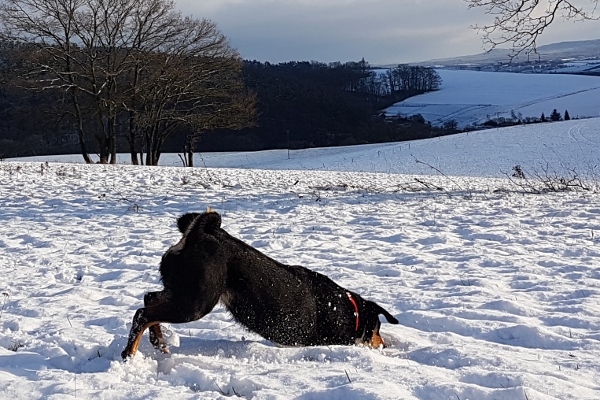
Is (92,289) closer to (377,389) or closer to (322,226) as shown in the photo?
(377,389)

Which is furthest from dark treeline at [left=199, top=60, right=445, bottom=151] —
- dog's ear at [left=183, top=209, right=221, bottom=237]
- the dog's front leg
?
the dog's front leg

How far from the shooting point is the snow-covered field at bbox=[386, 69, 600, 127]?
66.6 metres

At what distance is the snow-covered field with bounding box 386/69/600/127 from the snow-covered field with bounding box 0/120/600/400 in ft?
178

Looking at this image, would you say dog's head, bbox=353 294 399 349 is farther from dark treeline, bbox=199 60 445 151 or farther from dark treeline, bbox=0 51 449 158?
dark treeline, bbox=199 60 445 151

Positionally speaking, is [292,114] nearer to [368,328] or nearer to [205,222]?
[368,328]

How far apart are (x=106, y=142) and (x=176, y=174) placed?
41.7 feet

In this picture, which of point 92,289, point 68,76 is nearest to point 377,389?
point 92,289

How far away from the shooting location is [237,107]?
2723cm

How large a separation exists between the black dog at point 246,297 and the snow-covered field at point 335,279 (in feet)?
0.72

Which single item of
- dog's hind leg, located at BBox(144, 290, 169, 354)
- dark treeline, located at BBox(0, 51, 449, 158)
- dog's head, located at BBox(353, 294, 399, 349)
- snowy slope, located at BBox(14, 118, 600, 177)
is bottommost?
dog's head, located at BBox(353, 294, 399, 349)

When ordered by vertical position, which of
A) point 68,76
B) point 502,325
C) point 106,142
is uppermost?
point 68,76

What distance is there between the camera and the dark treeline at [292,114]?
104ft

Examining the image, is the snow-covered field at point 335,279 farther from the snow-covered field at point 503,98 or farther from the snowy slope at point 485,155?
the snow-covered field at point 503,98

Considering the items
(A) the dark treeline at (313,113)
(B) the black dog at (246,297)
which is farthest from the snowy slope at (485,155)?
(B) the black dog at (246,297)
